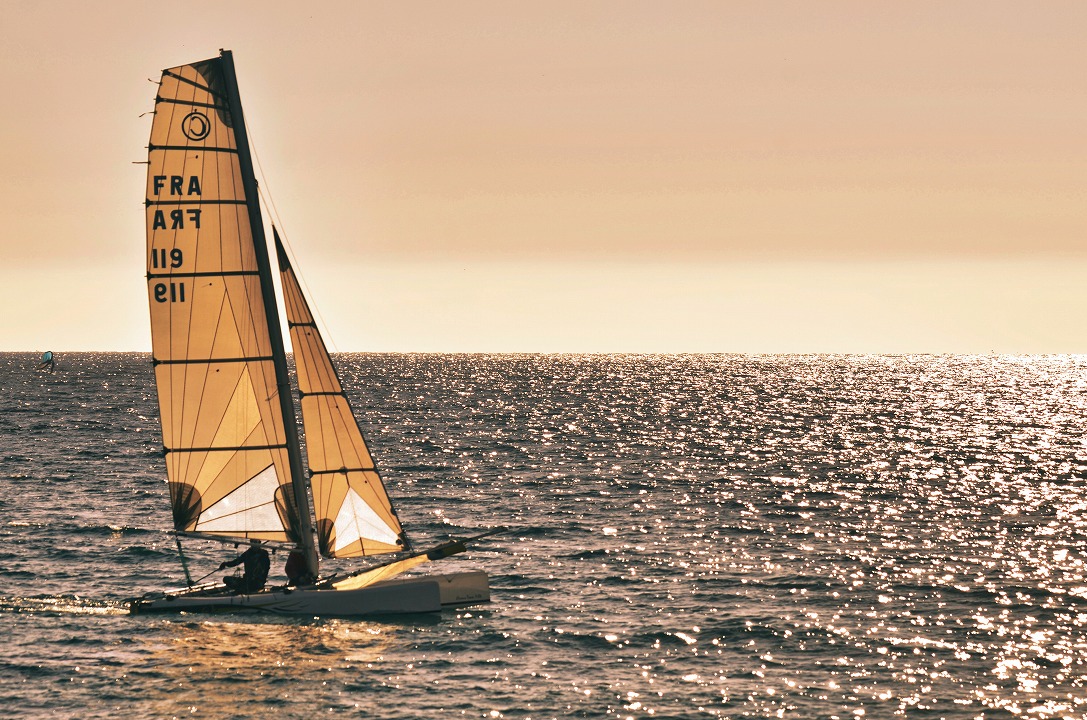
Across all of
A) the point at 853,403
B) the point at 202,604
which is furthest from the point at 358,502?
the point at 853,403

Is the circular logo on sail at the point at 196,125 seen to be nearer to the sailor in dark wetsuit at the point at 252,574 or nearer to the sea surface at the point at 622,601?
the sailor in dark wetsuit at the point at 252,574

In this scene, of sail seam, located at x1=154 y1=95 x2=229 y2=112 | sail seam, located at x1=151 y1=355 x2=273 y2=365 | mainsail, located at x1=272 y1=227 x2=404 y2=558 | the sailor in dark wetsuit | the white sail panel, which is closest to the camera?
sail seam, located at x1=154 y1=95 x2=229 y2=112

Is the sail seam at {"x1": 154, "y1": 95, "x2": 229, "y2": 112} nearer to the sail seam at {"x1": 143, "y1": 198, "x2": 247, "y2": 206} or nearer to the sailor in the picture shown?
the sail seam at {"x1": 143, "y1": 198, "x2": 247, "y2": 206}

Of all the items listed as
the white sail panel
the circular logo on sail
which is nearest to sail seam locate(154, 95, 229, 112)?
the white sail panel

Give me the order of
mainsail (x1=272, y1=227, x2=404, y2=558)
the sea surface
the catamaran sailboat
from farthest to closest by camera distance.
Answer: mainsail (x1=272, y1=227, x2=404, y2=558)
the catamaran sailboat
the sea surface

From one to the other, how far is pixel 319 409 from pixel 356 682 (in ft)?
26.3

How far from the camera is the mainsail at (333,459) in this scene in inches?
1305

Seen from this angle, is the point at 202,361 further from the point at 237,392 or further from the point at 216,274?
the point at 216,274

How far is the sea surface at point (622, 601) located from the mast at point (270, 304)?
2860 millimetres

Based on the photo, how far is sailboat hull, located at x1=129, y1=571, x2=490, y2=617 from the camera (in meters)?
33.2

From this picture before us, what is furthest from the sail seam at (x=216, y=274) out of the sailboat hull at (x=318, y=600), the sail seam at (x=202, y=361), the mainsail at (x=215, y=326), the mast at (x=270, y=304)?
the sailboat hull at (x=318, y=600)

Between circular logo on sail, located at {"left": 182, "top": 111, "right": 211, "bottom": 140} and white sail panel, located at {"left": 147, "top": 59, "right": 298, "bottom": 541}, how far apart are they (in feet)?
0.09

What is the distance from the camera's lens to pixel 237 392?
33.0 meters

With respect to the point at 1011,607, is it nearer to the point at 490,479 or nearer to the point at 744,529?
the point at 744,529
